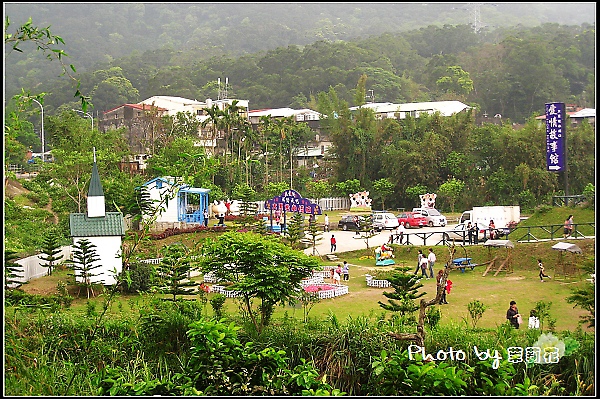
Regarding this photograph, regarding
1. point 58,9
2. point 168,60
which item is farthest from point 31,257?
point 168,60

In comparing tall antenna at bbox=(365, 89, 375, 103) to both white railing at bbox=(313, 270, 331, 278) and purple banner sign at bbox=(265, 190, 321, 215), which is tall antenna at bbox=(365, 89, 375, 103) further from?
white railing at bbox=(313, 270, 331, 278)

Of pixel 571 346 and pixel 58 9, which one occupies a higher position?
pixel 58 9

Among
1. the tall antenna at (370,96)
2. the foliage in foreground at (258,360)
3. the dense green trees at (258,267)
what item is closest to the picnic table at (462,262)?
the dense green trees at (258,267)

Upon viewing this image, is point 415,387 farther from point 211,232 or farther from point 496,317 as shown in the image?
point 211,232

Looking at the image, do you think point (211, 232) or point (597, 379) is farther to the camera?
point (211, 232)

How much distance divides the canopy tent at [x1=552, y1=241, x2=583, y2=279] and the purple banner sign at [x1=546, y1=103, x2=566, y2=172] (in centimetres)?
488

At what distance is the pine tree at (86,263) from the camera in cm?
1088

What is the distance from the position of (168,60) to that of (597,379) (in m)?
61.2

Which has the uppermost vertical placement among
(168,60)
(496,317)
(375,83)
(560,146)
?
(168,60)

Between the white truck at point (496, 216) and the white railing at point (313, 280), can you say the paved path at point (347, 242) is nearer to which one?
the white truck at point (496, 216)

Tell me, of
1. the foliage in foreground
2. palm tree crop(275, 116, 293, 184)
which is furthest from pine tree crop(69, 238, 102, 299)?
palm tree crop(275, 116, 293, 184)

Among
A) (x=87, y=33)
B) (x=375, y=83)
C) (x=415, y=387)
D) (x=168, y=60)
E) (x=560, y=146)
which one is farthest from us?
(x=168, y=60)

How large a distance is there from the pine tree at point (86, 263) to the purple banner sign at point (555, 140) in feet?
36.6

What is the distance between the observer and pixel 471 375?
4500mm
